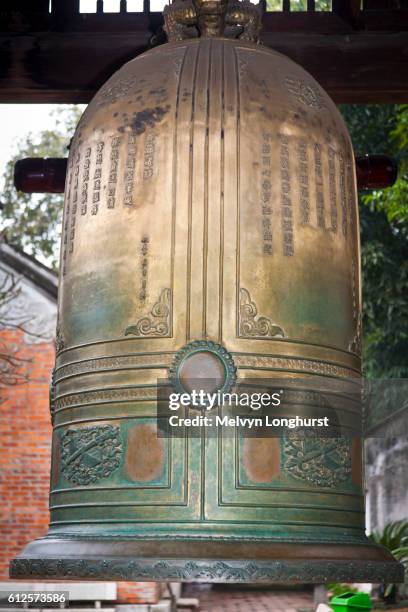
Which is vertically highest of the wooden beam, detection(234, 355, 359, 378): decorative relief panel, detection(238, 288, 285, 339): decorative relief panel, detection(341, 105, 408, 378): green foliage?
detection(341, 105, 408, 378): green foliage

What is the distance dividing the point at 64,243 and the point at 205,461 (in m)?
1.00

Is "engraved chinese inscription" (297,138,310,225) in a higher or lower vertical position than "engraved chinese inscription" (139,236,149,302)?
higher

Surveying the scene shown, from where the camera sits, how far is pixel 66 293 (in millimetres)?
3299

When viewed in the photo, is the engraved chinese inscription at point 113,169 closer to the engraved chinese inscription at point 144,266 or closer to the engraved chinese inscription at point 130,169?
the engraved chinese inscription at point 130,169

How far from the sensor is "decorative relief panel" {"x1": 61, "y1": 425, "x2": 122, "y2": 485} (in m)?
2.94

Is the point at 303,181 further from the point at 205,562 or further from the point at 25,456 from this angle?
the point at 25,456

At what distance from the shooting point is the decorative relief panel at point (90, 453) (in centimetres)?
294

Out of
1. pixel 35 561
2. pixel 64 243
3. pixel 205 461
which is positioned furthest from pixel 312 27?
pixel 35 561

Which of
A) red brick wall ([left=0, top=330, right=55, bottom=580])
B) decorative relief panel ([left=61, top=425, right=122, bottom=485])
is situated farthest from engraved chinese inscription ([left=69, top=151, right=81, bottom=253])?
red brick wall ([left=0, top=330, right=55, bottom=580])

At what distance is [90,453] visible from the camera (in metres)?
3.00

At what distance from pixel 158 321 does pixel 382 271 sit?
1016cm

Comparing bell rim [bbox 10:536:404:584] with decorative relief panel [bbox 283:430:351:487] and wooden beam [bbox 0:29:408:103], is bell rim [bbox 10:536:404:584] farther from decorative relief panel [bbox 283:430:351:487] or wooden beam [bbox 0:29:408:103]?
wooden beam [bbox 0:29:408:103]

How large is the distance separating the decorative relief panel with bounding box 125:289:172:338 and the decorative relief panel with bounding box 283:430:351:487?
1.58ft

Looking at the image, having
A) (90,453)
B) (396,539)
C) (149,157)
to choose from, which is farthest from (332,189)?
(396,539)
